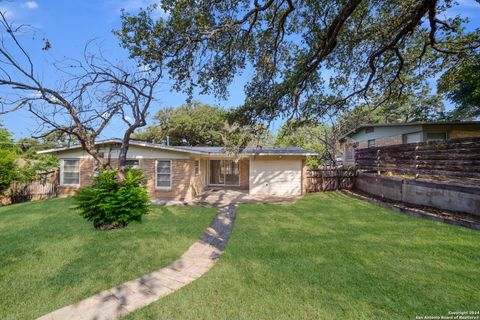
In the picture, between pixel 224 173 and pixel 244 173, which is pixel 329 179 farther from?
pixel 224 173

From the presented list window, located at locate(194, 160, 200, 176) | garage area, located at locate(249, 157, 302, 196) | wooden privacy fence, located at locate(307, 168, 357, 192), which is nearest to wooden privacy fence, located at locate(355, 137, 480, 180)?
wooden privacy fence, located at locate(307, 168, 357, 192)

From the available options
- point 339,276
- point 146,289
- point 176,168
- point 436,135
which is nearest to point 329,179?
point 436,135

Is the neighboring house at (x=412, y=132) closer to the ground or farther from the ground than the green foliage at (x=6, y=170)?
farther from the ground

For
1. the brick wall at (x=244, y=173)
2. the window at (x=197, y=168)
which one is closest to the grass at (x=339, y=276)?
the window at (x=197, y=168)

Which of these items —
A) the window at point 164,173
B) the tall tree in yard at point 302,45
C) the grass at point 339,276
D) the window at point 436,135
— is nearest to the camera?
the grass at point 339,276

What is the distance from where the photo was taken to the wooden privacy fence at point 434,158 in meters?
6.21

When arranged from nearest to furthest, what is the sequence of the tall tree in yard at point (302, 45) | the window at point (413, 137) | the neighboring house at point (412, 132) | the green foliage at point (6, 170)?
the tall tree in yard at point (302, 45) < the neighboring house at point (412, 132) < the window at point (413, 137) < the green foliage at point (6, 170)

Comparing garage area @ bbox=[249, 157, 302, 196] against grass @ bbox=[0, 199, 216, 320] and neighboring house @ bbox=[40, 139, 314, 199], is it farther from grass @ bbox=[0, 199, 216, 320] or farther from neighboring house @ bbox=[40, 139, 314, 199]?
grass @ bbox=[0, 199, 216, 320]

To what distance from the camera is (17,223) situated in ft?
25.2

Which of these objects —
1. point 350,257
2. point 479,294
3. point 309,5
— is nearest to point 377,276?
point 350,257

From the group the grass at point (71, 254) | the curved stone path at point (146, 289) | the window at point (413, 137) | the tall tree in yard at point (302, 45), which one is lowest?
the curved stone path at point (146, 289)

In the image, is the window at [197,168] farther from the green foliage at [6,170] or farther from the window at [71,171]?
the green foliage at [6,170]

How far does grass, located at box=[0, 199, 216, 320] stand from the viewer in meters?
3.45

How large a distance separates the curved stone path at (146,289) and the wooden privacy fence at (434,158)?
686 cm
